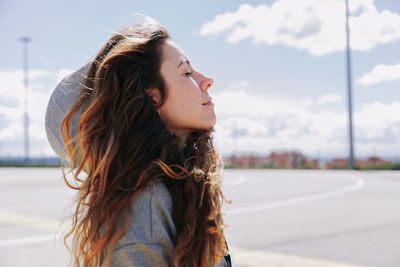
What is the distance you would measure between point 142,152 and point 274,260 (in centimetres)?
442

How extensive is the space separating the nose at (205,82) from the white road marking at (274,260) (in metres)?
3.98

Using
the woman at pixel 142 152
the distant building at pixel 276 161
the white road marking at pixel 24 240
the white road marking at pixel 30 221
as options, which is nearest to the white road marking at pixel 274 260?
the white road marking at pixel 24 240

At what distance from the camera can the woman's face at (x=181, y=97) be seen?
1.59 meters

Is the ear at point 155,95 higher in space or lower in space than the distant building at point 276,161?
higher

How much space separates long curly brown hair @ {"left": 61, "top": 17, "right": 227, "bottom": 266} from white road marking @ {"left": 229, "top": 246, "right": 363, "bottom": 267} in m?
3.93

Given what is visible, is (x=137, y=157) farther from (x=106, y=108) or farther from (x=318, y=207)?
(x=318, y=207)

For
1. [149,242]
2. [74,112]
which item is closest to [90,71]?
[74,112]

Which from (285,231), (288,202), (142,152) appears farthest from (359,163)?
(142,152)

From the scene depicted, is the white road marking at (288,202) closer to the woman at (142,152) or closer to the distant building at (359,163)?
the woman at (142,152)

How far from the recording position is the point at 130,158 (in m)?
1.42

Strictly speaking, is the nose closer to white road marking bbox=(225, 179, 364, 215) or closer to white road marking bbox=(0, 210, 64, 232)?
white road marking bbox=(0, 210, 64, 232)

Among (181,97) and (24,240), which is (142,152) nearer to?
(181,97)

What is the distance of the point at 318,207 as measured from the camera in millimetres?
10062

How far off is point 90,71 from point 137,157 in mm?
441
